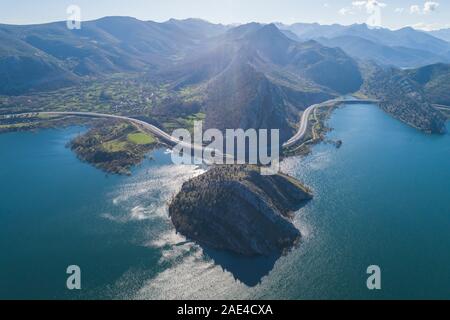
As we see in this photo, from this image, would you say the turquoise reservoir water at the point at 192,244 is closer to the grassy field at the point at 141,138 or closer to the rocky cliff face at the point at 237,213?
the rocky cliff face at the point at 237,213

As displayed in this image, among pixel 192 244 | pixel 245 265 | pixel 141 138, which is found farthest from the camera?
pixel 141 138

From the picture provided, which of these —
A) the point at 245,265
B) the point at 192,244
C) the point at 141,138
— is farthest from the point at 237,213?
the point at 141,138

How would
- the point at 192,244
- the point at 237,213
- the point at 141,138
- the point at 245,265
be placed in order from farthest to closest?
the point at 141,138, the point at 237,213, the point at 192,244, the point at 245,265

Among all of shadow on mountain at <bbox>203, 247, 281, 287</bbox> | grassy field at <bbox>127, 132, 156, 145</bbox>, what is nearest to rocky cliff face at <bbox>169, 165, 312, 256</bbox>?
shadow on mountain at <bbox>203, 247, 281, 287</bbox>

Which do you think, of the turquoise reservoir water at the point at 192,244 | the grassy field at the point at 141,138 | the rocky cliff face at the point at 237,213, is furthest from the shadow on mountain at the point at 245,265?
the grassy field at the point at 141,138

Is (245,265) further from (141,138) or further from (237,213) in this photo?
(141,138)

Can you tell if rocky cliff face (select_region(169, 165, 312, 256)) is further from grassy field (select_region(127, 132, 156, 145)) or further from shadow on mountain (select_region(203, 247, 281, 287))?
grassy field (select_region(127, 132, 156, 145))
